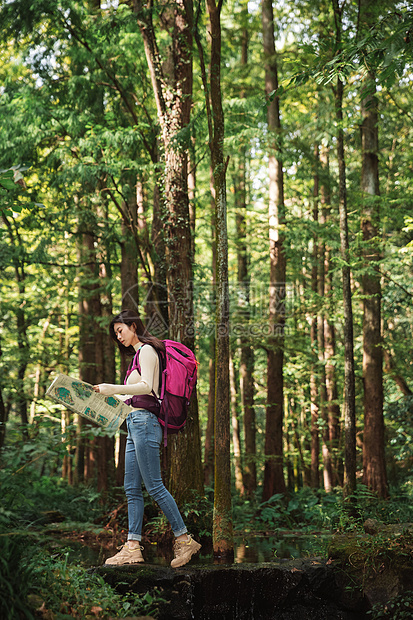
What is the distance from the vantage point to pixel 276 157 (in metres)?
12.8

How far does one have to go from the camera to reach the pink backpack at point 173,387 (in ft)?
17.2

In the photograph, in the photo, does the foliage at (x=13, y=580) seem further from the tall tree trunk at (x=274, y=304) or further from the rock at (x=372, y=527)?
the tall tree trunk at (x=274, y=304)

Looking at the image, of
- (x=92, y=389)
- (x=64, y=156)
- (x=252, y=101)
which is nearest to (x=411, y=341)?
(x=252, y=101)

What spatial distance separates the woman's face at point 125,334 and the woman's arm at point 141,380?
0.24 meters

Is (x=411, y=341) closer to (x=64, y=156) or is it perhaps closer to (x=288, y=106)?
(x=288, y=106)

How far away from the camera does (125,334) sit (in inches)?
210

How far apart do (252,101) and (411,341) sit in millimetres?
8761

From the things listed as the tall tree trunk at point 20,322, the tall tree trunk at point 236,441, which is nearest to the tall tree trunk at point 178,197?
the tall tree trunk at point 20,322

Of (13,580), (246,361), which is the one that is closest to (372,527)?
(13,580)

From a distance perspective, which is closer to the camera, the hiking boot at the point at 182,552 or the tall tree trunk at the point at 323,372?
Answer: the hiking boot at the point at 182,552

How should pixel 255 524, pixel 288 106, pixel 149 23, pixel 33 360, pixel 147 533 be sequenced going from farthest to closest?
pixel 288 106 → pixel 33 360 → pixel 255 524 → pixel 149 23 → pixel 147 533

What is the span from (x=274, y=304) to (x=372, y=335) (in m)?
2.43

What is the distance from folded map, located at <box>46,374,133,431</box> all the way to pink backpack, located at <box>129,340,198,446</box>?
38 centimetres

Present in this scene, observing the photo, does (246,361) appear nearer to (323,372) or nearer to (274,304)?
(323,372)
